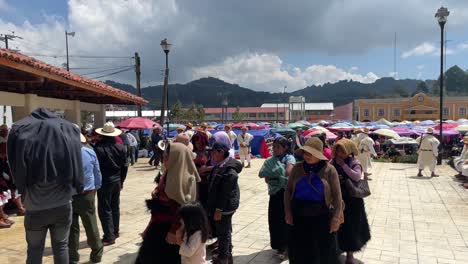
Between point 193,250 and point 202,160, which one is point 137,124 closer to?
point 202,160

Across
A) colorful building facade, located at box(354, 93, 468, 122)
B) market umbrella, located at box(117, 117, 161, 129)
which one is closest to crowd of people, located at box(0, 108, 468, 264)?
market umbrella, located at box(117, 117, 161, 129)

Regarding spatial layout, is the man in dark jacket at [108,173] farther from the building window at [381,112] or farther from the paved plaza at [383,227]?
the building window at [381,112]

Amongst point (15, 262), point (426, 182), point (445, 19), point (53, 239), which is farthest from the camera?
point (445, 19)

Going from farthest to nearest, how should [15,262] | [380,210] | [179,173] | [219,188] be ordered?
[380,210] < [15,262] < [219,188] < [179,173]

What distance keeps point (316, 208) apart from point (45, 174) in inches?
96.6

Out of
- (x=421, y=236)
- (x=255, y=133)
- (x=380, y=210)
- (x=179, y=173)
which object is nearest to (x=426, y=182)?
(x=380, y=210)

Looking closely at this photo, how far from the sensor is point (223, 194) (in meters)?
4.05

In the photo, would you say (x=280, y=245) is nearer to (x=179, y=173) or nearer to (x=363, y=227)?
(x=363, y=227)

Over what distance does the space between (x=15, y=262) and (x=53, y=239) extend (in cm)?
184

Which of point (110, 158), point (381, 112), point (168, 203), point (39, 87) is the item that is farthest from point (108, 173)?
point (381, 112)

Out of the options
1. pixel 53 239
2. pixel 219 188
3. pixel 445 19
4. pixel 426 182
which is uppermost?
pixel 445 19

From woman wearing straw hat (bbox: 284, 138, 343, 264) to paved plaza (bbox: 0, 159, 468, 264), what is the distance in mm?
1253

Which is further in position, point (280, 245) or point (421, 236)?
point (421, 236)

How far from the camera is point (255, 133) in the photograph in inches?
934
